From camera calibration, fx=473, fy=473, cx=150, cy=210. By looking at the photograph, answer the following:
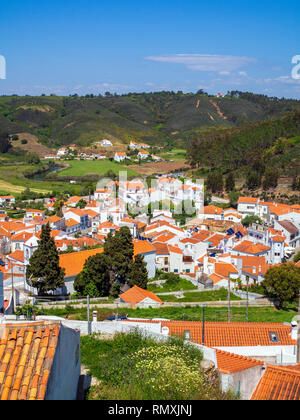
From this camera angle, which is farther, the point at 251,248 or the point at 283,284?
the point at 251,248

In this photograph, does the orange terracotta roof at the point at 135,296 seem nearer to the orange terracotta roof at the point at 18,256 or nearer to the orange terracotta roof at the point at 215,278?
the orange terracotta roof at the point at 215,278

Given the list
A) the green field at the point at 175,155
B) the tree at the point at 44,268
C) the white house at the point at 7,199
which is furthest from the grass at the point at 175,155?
the tree at the point at 44,268

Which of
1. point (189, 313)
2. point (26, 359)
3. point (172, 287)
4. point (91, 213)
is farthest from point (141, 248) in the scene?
point (26, 359)

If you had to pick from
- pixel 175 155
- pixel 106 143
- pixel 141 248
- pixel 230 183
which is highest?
pixel 106 143

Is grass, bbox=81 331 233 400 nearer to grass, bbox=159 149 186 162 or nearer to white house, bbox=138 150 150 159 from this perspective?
grass, bbox=159 149 186 162

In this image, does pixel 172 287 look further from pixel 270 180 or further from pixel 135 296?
pixel 270 180
